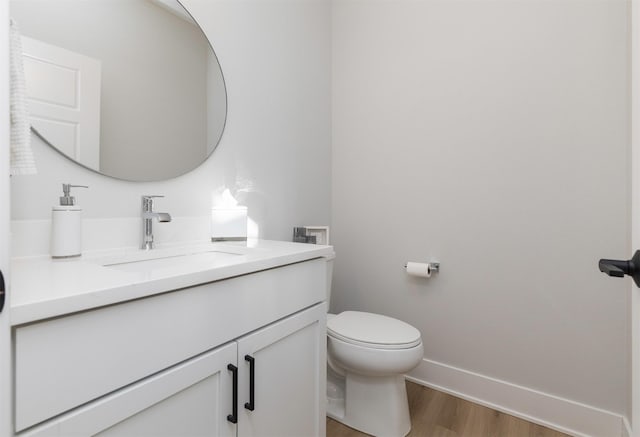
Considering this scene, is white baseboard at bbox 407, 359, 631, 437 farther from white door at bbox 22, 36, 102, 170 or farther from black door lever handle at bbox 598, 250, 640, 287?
white door at bbox 22, 36, 102, 170

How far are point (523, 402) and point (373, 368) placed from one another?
86 cm

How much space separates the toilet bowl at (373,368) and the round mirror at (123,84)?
1034 millimetres

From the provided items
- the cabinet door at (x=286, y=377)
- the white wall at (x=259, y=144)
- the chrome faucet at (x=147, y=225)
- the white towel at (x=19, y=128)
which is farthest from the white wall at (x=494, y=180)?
the white towel at (x=19, y=128)

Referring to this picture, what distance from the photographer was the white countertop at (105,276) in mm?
520

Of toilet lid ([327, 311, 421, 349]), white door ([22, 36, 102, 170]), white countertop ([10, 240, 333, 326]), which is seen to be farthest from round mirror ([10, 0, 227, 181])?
toilet lid ([327, 311, 421, 349])

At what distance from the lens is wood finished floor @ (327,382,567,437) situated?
1.50m

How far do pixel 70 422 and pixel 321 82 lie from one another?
209cm

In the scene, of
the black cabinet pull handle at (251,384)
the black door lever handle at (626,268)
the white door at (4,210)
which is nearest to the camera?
the white door at (4,210)

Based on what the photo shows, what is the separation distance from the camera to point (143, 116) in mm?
1209

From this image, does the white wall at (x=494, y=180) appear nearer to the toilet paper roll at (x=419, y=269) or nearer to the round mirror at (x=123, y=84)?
the toilet paper roll at (x=419, y=269)

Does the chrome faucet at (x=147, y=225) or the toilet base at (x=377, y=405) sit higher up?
the chrome faucet at (x=147, y=225)

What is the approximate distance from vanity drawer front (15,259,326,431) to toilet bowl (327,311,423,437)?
0.63 meters

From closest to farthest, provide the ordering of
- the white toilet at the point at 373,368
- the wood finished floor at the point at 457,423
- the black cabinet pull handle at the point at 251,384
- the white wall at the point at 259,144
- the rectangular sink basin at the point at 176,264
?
the rectangular sink basin at the point at 176,264, the black cabinet pull handle at the point at 251,384, the white wall at the point at 259,144, the white toilet at the point at 373,368, the wood finished floor at the point at 457,423

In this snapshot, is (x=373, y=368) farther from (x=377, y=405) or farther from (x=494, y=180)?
(x=494, y=180)
